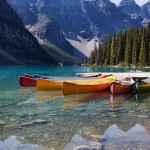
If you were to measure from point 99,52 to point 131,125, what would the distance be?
460 ft

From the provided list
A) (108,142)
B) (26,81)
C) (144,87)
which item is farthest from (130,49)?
(108,142)

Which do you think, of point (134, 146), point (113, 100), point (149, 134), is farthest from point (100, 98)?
point (134, 146)

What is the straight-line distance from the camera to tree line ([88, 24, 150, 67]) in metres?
104

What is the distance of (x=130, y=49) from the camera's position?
11312cm

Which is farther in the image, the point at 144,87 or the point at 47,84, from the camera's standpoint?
the point at 47,84

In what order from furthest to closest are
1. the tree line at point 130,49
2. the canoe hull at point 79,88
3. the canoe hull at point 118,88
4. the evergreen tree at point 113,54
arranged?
A: 1. the evergreen tree at point 113,54
2. the tree line at point 130,49
3. the canoe hull at point 118,88
4. the canoe hull at point 79,88

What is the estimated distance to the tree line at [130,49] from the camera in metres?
104

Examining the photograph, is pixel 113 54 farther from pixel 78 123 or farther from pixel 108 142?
pixel 108 142

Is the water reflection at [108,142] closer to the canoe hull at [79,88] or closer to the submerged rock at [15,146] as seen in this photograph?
the submerged rock at [15,146]

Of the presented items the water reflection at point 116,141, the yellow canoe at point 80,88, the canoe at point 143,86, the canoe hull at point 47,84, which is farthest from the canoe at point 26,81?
the water reflection at point 116,141

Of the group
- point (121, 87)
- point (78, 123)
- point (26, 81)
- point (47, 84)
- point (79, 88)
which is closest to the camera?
point (78, 123)

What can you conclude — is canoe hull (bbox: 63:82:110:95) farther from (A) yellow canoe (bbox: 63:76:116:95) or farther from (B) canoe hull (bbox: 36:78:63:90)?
(B) canoe hull (bbox: 36:78:63:90)

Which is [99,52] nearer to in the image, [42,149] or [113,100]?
[113,100]

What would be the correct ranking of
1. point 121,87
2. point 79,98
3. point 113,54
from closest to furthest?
point 79,98
point 121,87
point 113,54
